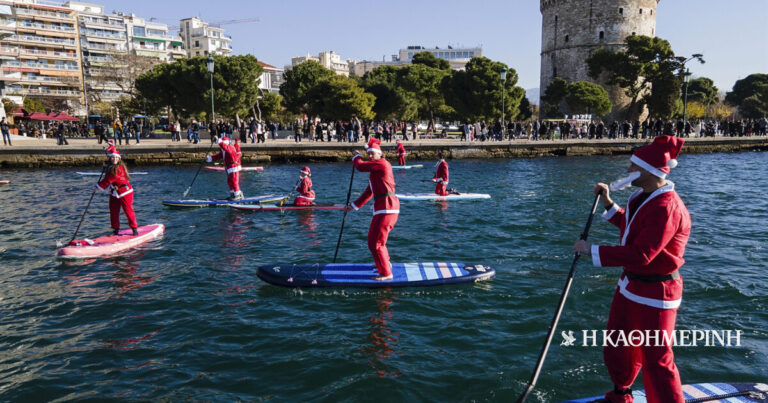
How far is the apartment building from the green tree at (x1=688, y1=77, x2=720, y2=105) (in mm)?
106098

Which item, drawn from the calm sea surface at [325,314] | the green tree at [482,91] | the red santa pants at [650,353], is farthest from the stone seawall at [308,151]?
the red santa pants at [650,353]

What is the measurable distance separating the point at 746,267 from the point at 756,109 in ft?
323

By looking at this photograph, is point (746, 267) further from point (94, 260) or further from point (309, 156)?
point (309, 156)

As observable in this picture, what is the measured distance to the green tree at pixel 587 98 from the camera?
61344 millimetres

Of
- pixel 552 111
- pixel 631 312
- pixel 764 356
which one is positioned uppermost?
pixel 552 111

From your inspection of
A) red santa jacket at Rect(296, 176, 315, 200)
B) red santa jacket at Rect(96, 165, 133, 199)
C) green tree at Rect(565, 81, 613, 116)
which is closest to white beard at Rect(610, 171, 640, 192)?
red santa jacket at Rect(96, 165, 133, 199)

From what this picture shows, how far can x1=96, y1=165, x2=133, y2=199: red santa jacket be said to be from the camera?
11234 mm

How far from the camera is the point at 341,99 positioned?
166 feet

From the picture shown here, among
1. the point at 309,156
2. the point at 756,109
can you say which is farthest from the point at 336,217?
the point at 756,109

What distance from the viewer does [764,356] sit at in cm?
653

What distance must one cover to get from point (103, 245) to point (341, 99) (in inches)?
1608

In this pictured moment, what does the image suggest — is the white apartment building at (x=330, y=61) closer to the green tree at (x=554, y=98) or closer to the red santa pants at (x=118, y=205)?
the green tree at (x=554, y=98)

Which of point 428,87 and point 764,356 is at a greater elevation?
point 428,87

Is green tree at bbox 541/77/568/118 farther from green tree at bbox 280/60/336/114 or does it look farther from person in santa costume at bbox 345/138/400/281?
person in santa costume at bbox 345/138/400/281
